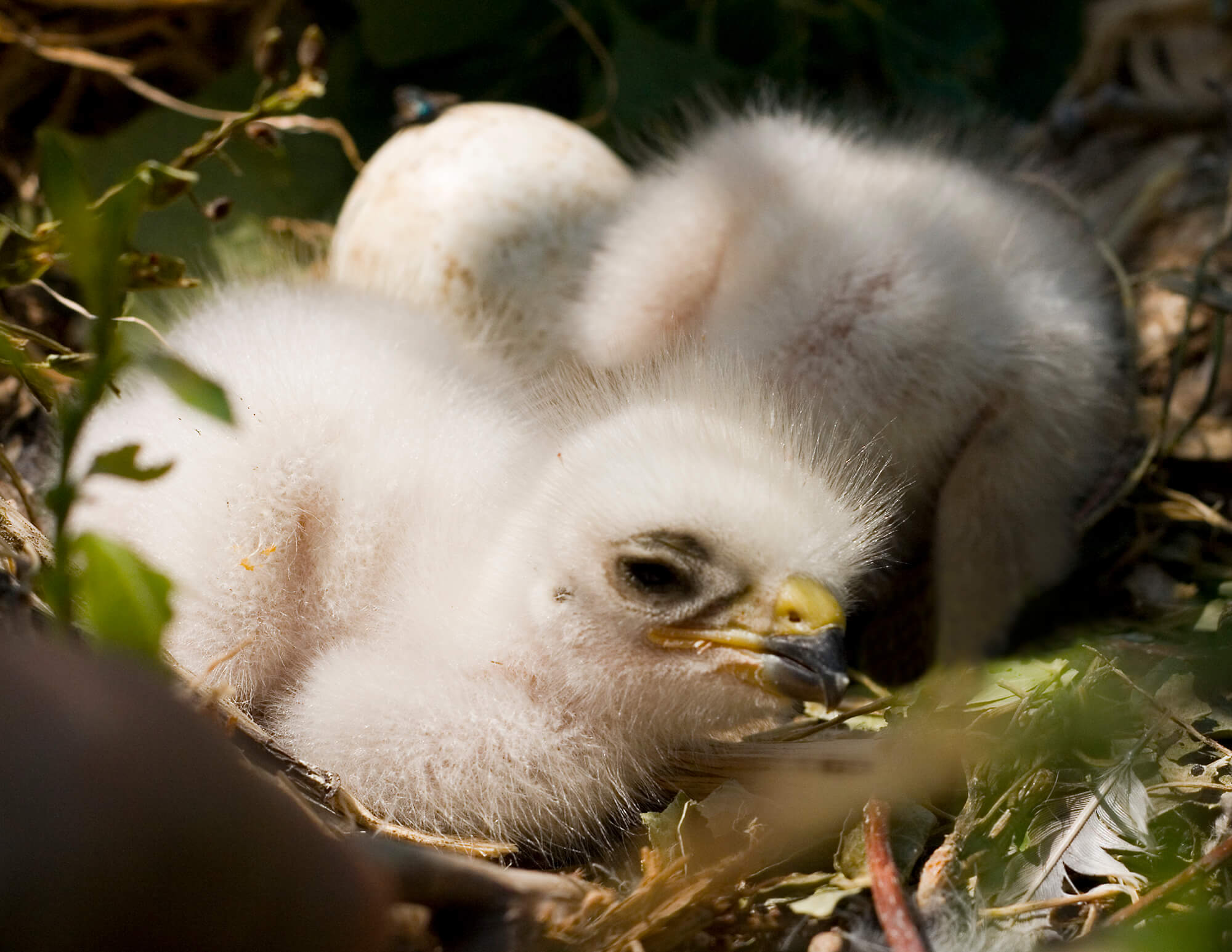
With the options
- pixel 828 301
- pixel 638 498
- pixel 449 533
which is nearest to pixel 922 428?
pixel 828 301

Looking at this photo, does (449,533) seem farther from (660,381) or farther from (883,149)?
(883,149)

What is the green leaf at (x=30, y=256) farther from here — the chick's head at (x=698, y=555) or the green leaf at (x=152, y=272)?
the chick's head at (x=698, y=555)

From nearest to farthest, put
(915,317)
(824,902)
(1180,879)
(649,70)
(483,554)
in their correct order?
(1180,879)
(824,902)
(483,554)
(915,317)
(649,70)

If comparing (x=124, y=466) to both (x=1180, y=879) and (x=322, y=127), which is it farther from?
(x=322, y=127)

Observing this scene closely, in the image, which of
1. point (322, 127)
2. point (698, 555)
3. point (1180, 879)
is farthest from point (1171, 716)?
point (322, 127)

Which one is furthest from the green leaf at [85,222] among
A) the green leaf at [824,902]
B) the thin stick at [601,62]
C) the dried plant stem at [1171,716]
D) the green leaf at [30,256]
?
the thin stick at [601,62]

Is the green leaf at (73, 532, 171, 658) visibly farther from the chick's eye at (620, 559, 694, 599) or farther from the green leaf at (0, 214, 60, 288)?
the green leaf at (0, 214, 60, 288)
